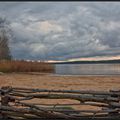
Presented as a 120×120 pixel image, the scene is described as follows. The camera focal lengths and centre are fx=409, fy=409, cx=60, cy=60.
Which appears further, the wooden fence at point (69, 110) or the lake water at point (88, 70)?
the lake water at point (88, 70)

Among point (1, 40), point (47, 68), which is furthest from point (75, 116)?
point (1, 40)

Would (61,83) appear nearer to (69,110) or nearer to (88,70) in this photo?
(69,110)

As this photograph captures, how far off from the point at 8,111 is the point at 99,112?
1511 millimetres

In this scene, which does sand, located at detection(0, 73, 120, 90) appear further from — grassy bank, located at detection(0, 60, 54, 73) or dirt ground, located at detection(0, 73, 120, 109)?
grassy bank, located at detection(0, 60, 54, 73)

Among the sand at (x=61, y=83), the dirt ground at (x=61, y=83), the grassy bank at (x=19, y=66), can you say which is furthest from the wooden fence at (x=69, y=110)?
the grassy bank at (x=19, y=66)

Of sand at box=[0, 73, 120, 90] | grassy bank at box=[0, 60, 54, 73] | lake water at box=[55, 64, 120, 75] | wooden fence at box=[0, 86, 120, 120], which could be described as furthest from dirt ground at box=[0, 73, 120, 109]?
lake water at box=[55, 64, 120, 75]

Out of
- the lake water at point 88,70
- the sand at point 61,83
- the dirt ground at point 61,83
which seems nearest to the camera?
the dirt ground at point 61,83

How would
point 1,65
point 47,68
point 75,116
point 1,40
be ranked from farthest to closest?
1. point 1,40
2. point 47,68
3. point 1,65
4. point 75,116

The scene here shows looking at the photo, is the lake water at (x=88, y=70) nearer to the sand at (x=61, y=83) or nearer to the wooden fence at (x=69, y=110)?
the sand at (x=61, y=83)

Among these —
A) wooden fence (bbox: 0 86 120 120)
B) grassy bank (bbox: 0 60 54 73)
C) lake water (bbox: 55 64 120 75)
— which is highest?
wooden fence (bbox: 0 86 120 120)

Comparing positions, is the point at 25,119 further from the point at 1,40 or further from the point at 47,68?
the point at 1,40

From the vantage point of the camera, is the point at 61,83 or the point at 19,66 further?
the point at 19,66

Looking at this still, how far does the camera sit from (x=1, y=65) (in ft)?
113

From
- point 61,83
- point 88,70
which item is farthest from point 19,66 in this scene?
point 88,70
